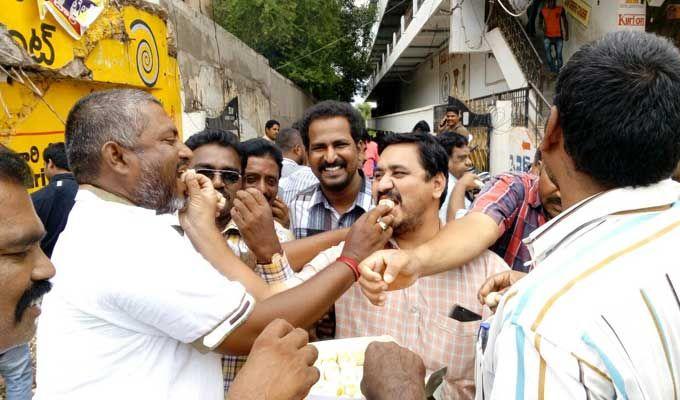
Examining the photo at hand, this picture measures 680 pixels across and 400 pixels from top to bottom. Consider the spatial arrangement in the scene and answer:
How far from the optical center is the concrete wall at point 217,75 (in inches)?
343

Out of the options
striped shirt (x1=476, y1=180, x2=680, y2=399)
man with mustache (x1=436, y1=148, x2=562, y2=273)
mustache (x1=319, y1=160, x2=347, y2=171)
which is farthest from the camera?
mustache (x1=319, y1=160, x2=347, y2=171)

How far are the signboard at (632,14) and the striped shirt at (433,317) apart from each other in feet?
32.4

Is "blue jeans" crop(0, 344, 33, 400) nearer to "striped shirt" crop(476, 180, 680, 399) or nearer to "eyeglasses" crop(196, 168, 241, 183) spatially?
"eyeglasses" crop(196, 168, 241, 183)

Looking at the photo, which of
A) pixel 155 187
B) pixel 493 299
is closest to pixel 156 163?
pixel 155 187

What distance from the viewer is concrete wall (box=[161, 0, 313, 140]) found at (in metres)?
8.70

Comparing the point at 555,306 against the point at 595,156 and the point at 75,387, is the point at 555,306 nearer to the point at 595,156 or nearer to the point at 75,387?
the point at 595,156

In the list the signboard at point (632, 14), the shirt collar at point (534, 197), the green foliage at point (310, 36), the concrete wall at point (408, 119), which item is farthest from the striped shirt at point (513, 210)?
the green foliage at point (310, 36)

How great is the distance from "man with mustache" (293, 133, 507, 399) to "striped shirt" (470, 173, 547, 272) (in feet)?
0.68

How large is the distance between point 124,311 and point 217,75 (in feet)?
33.4

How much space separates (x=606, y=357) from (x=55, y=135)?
5713 mm

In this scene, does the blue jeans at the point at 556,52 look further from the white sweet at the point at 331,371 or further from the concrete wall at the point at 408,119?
the white sweet at the point at 331,371

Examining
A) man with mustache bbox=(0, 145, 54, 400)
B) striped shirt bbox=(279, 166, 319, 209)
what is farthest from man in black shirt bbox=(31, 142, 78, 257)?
man with mustache bbox=(0, 145, 54, 400)

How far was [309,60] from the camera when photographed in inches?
873

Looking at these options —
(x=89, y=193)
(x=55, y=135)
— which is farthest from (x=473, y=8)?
(x=89, y=193)
